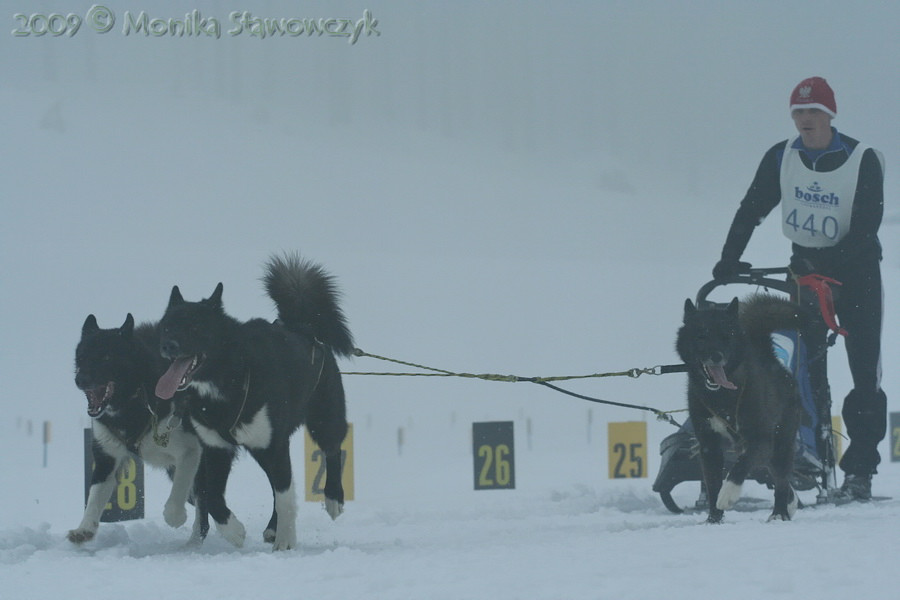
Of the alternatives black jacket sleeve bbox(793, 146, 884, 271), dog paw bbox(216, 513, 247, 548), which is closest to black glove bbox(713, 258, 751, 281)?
black jacket sleeve bbox(793, 146, 884, 271)

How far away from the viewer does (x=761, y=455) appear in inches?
153

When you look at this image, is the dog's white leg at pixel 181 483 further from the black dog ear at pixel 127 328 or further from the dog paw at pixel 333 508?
the dog paw at pixel 333 508

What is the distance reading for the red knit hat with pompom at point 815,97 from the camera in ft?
15.2

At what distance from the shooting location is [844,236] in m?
4.77

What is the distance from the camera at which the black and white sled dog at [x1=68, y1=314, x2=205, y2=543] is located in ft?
12.7

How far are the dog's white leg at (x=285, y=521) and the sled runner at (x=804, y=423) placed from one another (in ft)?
5.74

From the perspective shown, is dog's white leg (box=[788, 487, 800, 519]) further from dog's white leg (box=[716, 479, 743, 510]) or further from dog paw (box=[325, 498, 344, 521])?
dog paw (box=[325, 498, 344, 521])

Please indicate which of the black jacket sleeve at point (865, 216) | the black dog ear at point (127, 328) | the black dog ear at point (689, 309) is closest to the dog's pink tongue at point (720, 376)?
the black dog ear at point (689, 309)

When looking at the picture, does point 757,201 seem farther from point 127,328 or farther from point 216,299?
point 127,328

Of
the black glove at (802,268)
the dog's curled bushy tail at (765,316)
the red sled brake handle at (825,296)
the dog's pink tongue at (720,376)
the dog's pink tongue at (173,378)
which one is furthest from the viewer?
the black glove at (802,268)

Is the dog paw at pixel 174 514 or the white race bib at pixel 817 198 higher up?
the white race bib at pixel 817 198

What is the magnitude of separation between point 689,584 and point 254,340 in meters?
1.91

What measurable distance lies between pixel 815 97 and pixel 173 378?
9.66ft

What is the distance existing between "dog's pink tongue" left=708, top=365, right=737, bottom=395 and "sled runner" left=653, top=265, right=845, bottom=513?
651mm
